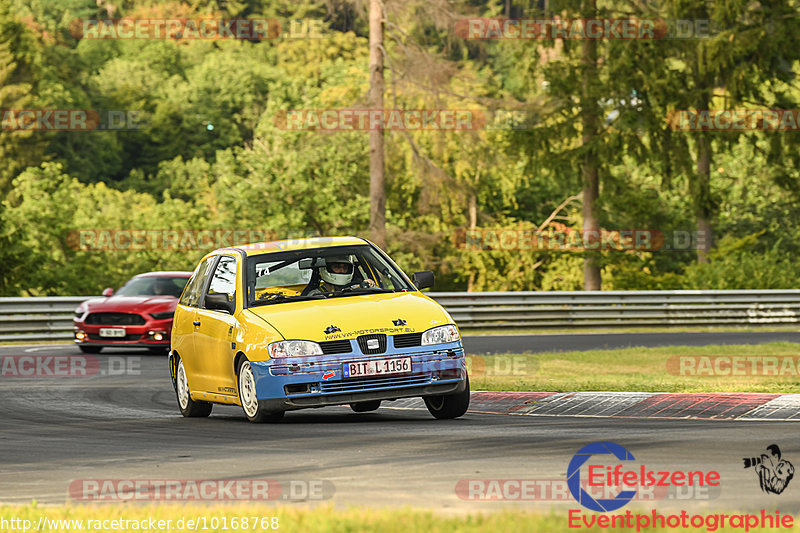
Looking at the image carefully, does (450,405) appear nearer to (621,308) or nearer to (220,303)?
(220,303)

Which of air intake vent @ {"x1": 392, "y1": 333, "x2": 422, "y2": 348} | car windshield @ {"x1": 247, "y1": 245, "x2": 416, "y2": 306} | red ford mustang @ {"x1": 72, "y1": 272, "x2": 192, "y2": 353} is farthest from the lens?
red ford mustang @ {"x1": 72, "y1": 272, "x2": 192, "y2": 353}

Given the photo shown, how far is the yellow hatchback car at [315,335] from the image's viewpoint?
11898 mm

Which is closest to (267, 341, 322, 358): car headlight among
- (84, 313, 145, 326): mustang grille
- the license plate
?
the license plate

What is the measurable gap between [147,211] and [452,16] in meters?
32.3

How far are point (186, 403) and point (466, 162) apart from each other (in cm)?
3447

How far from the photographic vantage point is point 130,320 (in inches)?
984

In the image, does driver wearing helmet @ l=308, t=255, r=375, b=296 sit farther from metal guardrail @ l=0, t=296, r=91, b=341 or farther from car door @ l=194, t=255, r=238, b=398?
metal guardrail @ l=0, t=296, r=91, b=341

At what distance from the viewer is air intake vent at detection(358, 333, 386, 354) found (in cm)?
1189

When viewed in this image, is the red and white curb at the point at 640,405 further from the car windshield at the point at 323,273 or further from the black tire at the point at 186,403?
the black tire at the point at 186,403

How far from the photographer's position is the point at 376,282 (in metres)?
13.4

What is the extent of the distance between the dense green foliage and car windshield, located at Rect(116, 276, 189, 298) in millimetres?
11654

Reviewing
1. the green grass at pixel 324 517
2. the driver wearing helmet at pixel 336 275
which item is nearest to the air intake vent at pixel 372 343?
the driver wearing helmet at pixel 336 275

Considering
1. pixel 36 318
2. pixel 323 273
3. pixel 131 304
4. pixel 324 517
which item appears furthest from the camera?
pixel 36 318

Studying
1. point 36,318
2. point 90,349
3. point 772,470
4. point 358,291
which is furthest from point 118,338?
point 772,470
